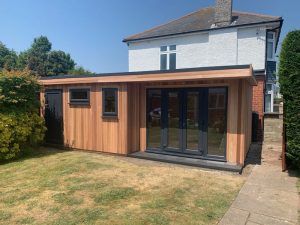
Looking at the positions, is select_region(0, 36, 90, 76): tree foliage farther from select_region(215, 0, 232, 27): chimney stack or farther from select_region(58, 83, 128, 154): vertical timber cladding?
select_region(58, 83, 128, 154): vertical timber cladding

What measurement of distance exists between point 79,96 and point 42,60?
139 ft

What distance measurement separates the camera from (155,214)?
3979mm

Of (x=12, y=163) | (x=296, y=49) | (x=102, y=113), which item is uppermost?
(x=296, y=49)

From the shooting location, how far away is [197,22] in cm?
1669

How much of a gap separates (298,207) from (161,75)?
472 cm

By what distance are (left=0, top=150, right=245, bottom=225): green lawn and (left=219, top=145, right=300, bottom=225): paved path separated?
0.22 m

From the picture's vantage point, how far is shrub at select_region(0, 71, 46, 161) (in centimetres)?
754

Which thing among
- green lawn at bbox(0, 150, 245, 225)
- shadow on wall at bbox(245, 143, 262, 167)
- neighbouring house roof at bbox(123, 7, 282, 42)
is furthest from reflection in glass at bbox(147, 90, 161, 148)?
neighbouring house roof at bbox(123, 7, 282, 42)

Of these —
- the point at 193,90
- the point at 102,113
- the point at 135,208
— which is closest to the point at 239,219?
the point at 135,208

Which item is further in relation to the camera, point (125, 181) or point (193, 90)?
point (193, 90)

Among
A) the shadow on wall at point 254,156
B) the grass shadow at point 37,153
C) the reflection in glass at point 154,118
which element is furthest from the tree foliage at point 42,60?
the shadow on wall at point 254,156

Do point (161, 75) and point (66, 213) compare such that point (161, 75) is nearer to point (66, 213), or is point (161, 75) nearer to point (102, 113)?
point (102, 113)

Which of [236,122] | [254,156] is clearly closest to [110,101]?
[236,122]

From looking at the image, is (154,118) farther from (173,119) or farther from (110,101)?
(110,101)
